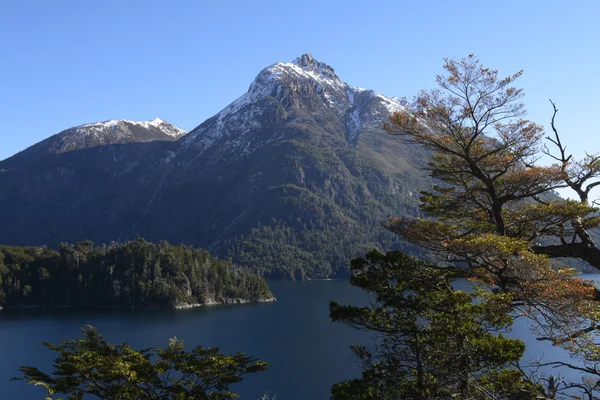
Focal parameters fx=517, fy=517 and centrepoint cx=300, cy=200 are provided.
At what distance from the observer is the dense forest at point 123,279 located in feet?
474

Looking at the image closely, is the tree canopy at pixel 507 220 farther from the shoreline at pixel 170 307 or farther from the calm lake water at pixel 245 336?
the shoreline at pixel 170 307

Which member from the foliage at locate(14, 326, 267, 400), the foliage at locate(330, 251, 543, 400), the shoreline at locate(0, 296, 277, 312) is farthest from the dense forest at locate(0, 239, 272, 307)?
the foliage at locate(330, 251, 543, 400)

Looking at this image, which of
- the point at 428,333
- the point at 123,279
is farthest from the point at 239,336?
the point at 428,333

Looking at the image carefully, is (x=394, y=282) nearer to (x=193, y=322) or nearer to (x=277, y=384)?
(x=277, y=384)

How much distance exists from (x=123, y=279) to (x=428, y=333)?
463 feet

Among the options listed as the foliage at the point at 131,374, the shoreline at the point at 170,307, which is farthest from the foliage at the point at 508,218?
the shoreline at the point at 170,307

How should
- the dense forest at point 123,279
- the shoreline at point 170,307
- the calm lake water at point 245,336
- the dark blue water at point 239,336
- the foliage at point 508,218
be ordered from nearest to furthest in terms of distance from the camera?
the foliage at point 508,218
the dark blue water at point 239,336
the calm lake water at point 245,336
the shoreline at point 170,307
the dense forest at point 123,279

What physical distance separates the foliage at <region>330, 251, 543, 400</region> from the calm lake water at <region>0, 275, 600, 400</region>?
121ft

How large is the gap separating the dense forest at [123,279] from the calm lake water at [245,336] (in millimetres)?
10839

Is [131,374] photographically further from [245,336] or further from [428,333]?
[245,336]

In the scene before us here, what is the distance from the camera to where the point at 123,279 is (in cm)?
14712

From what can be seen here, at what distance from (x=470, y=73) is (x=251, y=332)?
83292 millimetres

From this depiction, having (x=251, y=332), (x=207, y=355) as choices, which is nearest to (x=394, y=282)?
(x=207, y=355)

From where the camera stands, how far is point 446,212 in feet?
66.0
